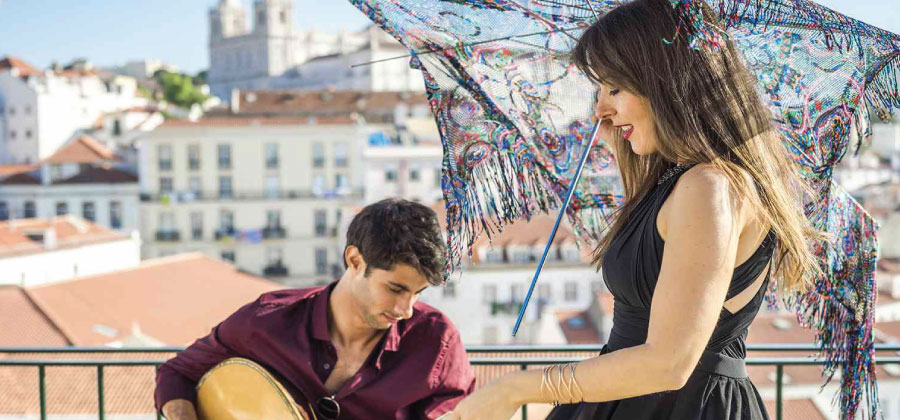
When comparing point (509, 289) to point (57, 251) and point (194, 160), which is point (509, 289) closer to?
Answer: point (57, 251)

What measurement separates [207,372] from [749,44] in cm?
134

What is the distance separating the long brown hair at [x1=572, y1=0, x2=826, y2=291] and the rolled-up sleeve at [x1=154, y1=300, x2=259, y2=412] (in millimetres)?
1021

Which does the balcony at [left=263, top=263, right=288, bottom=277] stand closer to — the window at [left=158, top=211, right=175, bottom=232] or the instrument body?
the window at [left=158, top=211, right=175, bottom=232]

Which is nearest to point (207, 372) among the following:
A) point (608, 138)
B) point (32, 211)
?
point (608, 138)

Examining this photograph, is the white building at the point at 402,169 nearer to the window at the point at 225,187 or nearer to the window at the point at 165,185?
the window at the point at 225,187

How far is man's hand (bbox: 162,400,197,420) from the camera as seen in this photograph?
2016 mm

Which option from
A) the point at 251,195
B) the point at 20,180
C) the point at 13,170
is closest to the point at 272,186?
the point at 251,195

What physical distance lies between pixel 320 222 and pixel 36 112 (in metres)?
21.4

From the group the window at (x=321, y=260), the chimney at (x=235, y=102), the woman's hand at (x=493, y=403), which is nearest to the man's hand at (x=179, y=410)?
the woman's hand at (x=493, y=403)

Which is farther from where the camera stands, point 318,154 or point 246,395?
point 318,154

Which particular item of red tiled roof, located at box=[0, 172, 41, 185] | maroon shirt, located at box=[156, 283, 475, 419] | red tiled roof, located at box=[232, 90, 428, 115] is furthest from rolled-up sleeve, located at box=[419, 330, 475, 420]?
red tiled roof, located at box=[232, 90, 428, 115]

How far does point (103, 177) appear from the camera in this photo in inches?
1545

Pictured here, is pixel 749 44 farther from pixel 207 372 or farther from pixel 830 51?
pixel 207 372

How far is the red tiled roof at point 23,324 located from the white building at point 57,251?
510 cm
